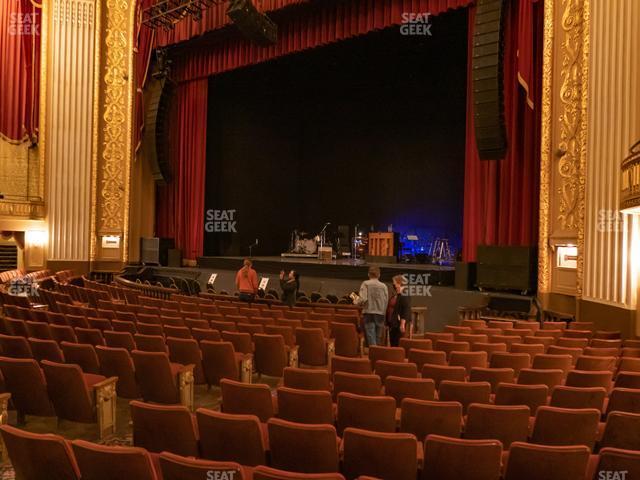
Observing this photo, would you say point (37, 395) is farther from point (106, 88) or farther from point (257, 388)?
point (106, 88)

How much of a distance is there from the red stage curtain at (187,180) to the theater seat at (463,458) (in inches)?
611

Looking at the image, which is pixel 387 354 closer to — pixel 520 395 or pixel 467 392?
pixel 467 392

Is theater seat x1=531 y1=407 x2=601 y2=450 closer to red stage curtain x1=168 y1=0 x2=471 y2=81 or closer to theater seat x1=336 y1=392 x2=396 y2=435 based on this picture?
theater seat x1=336 y1=392 x2=396 y2=435

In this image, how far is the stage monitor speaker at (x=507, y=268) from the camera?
34.2ft

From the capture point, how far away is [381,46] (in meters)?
15.8

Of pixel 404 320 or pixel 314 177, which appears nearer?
pixel 404 320

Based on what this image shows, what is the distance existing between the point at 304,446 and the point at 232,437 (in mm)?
406

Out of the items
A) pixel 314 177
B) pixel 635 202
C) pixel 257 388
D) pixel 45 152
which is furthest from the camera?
pixel 314 177

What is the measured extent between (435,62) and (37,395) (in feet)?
51.6

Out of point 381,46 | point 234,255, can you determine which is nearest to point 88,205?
point 234,255

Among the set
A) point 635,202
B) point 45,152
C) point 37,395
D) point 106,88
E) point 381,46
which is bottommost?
point 37,395

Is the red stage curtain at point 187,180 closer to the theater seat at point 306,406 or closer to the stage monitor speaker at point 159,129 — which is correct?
the stage monitor speaker at point 159,129

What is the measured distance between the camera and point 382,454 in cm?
261

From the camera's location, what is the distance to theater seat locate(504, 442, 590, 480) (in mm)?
2453
